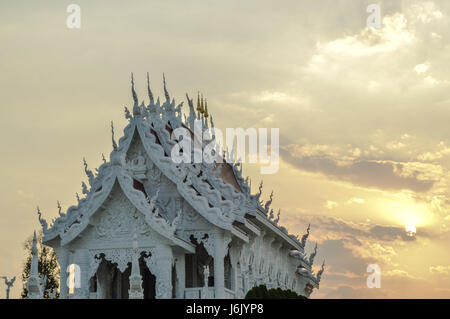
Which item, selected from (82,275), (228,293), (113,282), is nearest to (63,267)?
(82,275)

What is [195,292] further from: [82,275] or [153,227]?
[82,275]

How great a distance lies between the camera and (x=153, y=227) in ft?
80.5

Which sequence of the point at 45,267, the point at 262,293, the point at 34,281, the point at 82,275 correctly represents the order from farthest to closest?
the point at 45,267 → the point at 82,275 → the point at 262,293 → the point at 34,281

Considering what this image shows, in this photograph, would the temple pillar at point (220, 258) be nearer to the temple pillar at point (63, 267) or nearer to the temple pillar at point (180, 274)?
the temple pillar at point (180, 274)

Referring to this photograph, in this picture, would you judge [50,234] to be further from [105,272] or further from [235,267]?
[235,267]

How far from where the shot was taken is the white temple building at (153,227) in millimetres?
24891

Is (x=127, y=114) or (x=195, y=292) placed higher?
(x=127, y=114)

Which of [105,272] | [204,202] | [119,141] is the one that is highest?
[119,141]

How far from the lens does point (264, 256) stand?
110ft

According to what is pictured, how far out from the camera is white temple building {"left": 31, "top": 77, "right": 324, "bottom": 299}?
2489 centimetres

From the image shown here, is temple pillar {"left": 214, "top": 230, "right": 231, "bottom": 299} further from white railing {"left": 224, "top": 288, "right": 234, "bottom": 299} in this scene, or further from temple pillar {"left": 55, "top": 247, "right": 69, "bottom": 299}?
temple pillar {"left": 55, "top": 247, "right": 69, "bottom": 299}

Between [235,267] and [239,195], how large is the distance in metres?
2.43

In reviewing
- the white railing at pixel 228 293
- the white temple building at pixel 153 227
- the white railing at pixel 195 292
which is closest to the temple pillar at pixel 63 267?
the white temple building at pixel 153 227
